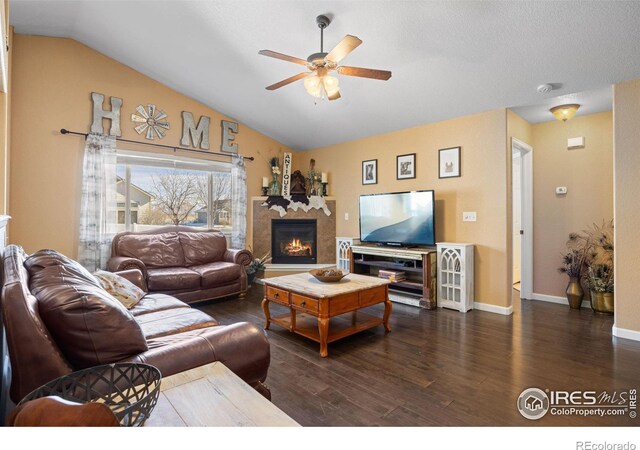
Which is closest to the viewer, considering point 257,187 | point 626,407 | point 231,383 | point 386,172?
point 231,383

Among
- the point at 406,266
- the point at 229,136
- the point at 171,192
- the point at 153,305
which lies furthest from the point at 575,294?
the point at 171,192

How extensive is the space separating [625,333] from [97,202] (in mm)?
5979

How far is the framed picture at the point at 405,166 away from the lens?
14.7 ft

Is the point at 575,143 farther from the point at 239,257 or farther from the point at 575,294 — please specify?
the point at 239,257

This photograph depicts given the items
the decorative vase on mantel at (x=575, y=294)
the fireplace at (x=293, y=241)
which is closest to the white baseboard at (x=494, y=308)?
the decorative vase on mantel at (x=575, y=294)

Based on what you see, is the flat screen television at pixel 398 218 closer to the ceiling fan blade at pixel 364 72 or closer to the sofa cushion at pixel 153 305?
the ceiling fan blade at pixel 364 72

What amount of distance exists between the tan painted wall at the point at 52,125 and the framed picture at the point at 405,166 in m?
3.84

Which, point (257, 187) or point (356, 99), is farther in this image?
point (257, 187)

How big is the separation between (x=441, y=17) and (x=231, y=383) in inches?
120

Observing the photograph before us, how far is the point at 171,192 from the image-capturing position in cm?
484

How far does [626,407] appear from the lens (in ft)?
6.15

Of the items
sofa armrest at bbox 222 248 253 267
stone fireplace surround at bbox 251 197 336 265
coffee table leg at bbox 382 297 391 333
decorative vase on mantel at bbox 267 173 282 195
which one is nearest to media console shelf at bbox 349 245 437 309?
coffee table leg at bbox 382 297 391 333
